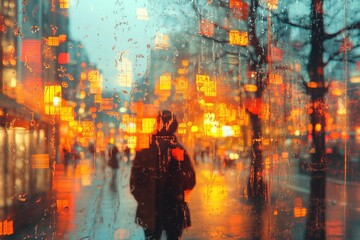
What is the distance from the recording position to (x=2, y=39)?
11.8m

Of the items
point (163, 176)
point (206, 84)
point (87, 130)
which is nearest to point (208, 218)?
point (163, 176)

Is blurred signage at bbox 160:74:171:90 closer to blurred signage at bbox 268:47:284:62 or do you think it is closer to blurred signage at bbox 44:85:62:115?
blurred signage at bbox 268:47:284:62

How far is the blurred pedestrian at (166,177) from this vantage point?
15.8 feet

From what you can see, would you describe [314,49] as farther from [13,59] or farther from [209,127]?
[13,59]

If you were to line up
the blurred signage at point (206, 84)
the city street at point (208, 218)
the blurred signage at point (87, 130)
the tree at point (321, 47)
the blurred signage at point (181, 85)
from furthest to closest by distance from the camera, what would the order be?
1. the blurred signage at point (87, 130)
2. the blurred signage at point (181, 85)
3. the tree at point (321, 47)
4. the blurred signage at point (206, 84)
5. the city street at point (208, 218)

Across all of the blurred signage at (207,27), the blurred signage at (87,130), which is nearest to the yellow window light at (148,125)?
the blurred signage at (207,27)

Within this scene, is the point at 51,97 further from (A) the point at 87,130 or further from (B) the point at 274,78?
(A) the point at 87,130

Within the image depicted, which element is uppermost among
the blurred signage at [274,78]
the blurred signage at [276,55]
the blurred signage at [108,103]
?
the blurred signage at [276,55]

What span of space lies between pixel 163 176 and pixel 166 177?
0.03 m

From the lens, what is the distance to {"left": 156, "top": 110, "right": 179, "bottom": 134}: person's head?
4824mm

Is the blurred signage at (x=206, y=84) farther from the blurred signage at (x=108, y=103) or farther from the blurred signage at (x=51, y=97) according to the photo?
the blurred signage at (x=108, y=103)

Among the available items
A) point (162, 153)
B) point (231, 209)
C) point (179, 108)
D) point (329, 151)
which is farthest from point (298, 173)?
point (162, 153)

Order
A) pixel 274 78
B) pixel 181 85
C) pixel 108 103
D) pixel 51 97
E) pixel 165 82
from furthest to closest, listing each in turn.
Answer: pixel 108 103
pixel 181 85
pixel 165 82
pixel 274 78
pixel 51 97

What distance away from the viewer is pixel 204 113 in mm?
17438
